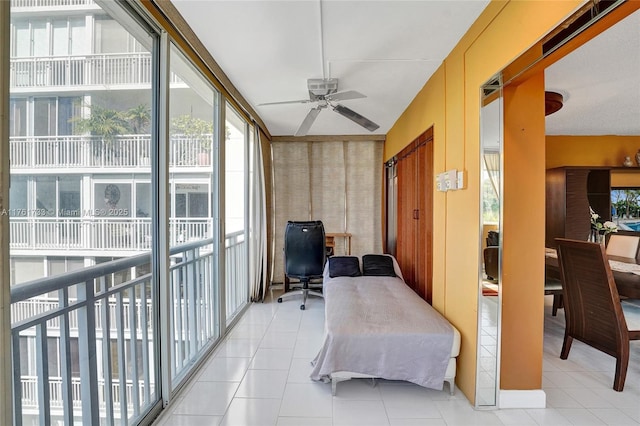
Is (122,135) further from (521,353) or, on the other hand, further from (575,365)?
(575,365)

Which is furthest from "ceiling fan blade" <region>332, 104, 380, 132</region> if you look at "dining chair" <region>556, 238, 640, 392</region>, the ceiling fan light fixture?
"dining chair" <region>556, 238, 640, 392</region>

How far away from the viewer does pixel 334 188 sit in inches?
201

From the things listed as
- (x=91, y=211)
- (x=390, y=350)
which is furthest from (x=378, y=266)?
(x=91, y=211)

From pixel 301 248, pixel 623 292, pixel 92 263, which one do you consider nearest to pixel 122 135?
pixel 92 263

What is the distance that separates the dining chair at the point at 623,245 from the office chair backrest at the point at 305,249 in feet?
11.8

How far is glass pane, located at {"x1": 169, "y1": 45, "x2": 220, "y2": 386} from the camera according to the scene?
2213 millimetres

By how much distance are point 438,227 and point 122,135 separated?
2.45m

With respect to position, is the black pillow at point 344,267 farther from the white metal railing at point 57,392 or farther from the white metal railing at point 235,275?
the white metal railing at point 57,392

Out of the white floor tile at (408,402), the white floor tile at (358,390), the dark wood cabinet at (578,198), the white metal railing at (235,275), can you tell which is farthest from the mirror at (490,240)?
the dark wood cabinet at (578,198)

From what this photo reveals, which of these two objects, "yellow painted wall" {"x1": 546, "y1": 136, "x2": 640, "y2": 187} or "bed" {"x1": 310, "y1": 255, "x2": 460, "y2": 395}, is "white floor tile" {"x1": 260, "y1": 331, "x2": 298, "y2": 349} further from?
"yellow painted wall" {"x1": 546, "y1": 136, "x2": 640, "y2": 187}

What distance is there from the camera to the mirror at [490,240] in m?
1.83

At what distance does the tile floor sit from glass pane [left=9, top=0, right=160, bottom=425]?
499mm

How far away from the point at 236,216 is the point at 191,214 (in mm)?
1387

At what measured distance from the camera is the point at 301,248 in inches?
161
